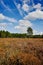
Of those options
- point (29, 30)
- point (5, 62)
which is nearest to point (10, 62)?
point (5, 62)

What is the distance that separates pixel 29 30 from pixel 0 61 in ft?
323

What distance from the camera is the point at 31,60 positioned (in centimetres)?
950

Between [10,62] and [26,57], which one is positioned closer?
[10,62]

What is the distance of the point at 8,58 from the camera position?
9586mm

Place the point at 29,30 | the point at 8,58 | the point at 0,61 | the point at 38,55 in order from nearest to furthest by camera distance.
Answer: the point at 0,61 < the point at 8,58 < the point at 38,55 < the point at 29,30

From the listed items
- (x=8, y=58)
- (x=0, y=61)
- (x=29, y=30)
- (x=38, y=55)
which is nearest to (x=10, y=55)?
(x=8, y=58)

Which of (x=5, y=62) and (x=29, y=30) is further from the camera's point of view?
(x=29, y=30)

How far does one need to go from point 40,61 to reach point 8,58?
177cm

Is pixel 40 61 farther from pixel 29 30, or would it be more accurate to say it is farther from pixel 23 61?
pixel 29 30

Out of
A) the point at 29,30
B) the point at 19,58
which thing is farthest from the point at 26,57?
the point at 29,30

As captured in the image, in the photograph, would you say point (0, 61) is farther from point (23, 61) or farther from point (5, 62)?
point (23, 61)

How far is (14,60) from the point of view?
9523 mm

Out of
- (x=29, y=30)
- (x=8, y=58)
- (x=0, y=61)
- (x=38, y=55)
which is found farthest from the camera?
(x=29, y=30)

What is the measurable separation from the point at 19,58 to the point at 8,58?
596 mm
